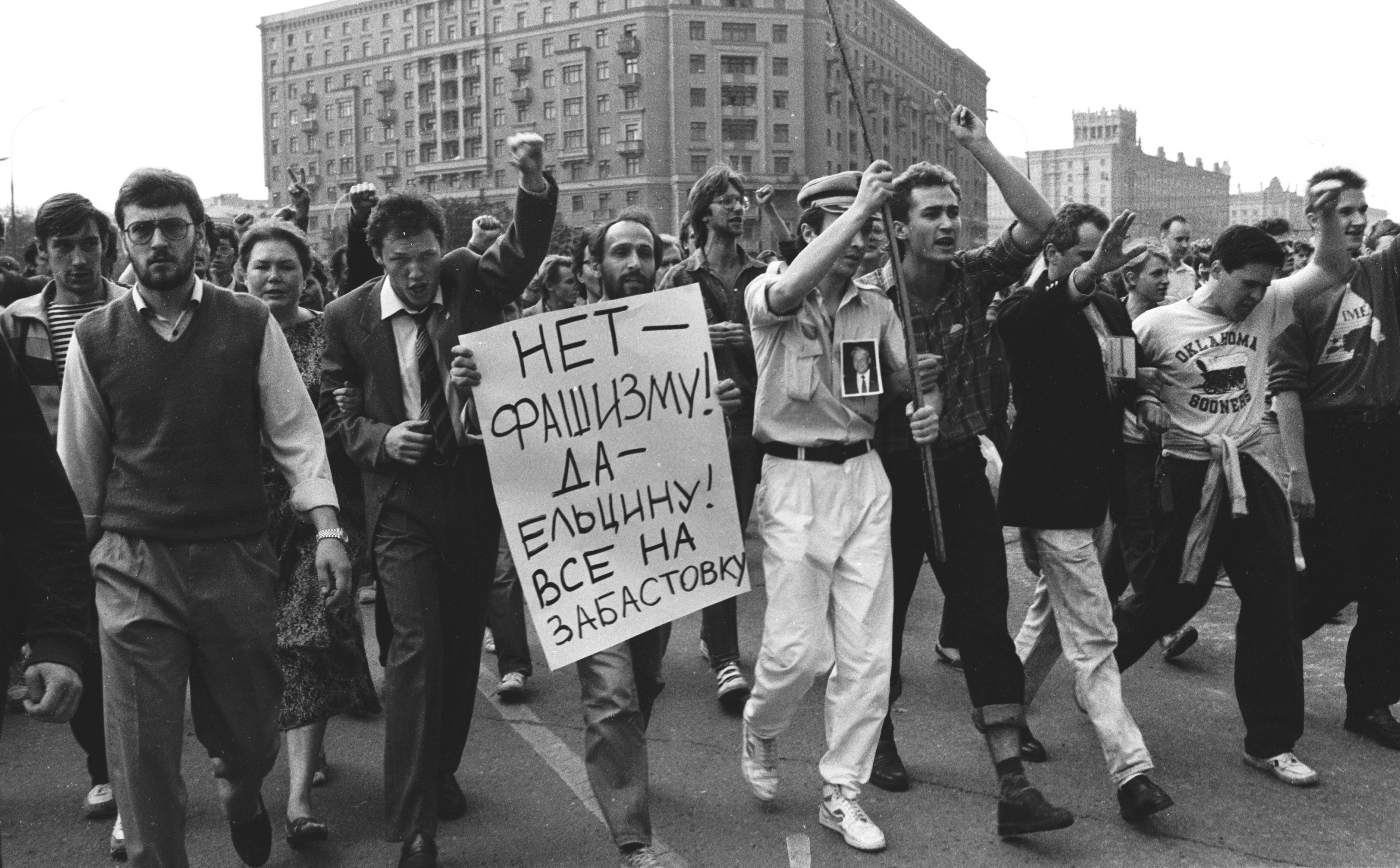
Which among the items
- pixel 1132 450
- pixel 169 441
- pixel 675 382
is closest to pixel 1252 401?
pixel 1132 450

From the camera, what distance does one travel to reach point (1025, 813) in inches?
154

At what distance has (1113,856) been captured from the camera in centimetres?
386

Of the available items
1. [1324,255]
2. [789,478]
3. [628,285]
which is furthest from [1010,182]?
[1324,255]

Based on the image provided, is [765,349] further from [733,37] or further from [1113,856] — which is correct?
[733,37]

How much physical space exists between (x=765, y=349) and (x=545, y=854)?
178 centimetres

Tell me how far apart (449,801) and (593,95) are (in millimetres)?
98264

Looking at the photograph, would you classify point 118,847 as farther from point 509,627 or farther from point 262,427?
point 509,627

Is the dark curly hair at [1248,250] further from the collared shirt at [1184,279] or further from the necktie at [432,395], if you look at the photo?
the collared shirt at [1184,279]

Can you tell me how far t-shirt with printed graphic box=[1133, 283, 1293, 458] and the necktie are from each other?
268 centimetres

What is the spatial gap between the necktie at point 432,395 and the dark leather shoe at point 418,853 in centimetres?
117

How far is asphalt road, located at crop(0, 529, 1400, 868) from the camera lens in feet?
13.0

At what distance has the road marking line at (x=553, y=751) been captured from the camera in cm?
407

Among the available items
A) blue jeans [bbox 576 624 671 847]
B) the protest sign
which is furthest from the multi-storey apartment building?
blue jeans [bbox 576 624 671 847]

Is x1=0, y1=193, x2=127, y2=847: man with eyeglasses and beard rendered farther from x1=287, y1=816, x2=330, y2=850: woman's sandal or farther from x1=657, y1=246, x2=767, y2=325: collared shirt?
x1=657, y1=246, x2=767, y2=325: collared shirt
